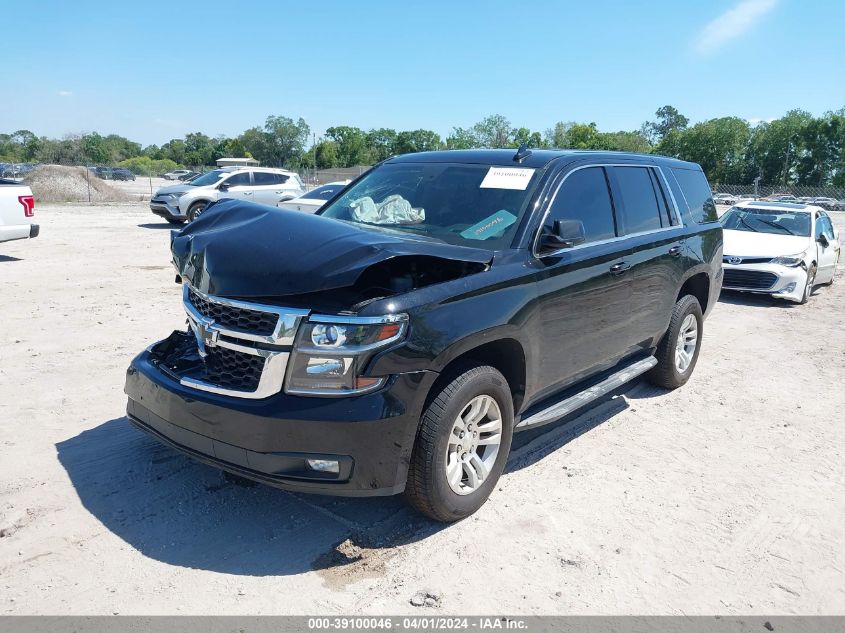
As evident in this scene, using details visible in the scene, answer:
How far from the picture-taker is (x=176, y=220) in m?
20.2

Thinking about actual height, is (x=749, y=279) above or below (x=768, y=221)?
below

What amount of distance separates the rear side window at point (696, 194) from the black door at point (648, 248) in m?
0.49

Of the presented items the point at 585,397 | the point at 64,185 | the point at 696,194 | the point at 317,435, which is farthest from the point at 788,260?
the point at 64,185

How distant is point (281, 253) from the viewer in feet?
10.8

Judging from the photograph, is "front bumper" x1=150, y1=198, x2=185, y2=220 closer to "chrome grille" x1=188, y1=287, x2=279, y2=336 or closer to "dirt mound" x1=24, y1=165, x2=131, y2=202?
"dirt mound" x1=24, y1=165, x2=131, y2=202

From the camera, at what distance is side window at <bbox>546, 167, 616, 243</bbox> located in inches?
172

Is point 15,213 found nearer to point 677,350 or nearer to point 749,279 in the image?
point 677,350

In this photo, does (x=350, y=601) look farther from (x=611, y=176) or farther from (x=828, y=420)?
(x=828, y=420)

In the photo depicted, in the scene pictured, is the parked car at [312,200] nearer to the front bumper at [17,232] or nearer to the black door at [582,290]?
the front bumper at [17,232]

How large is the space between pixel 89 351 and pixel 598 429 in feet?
16.0

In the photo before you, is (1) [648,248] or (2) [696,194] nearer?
(1) [648,248]

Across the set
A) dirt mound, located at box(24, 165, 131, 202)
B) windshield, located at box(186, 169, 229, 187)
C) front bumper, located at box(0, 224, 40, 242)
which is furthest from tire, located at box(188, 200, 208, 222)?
dirt mound, located at box(24, 165, 131, 202)

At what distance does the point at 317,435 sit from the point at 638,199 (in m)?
3.55

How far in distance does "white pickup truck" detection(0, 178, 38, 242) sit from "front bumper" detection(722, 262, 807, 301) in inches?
490
